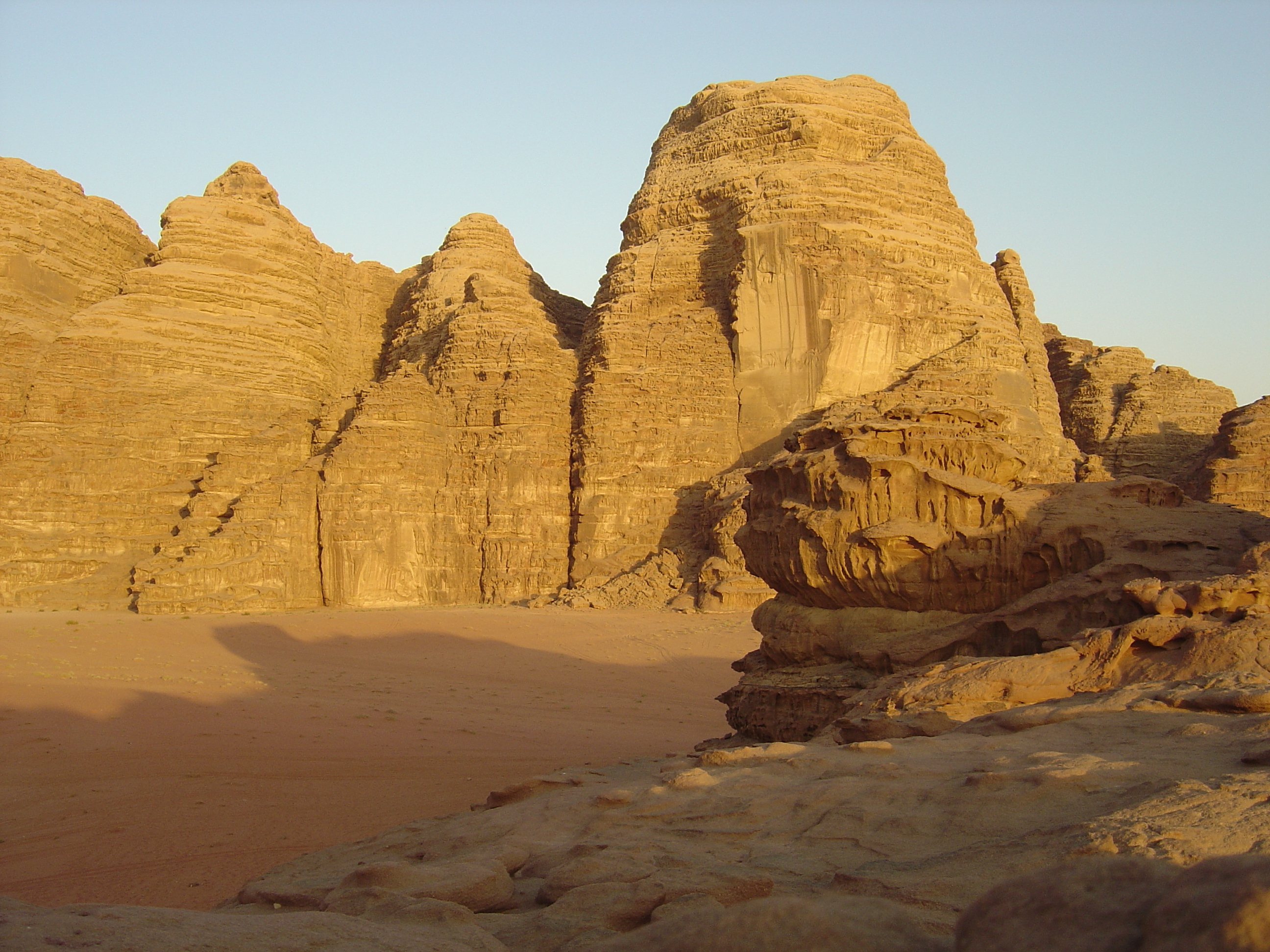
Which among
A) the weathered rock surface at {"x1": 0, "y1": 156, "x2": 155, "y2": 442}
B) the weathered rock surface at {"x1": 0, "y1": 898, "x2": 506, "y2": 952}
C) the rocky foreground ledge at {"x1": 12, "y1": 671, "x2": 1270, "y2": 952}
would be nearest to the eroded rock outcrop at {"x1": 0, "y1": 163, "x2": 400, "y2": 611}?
the weathered rock surface at {"x1": 0, "y1": 156, "x2": 155, "y2": 442}

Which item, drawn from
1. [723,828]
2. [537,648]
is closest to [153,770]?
[723,828]

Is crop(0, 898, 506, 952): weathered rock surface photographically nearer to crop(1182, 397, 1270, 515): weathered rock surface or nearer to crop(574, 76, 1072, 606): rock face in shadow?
crop(574, 76, 1072, 606): rock face in shadow

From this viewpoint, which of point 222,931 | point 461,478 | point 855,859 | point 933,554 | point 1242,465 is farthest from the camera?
point 461,478

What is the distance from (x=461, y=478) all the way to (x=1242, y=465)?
2044 centimetres

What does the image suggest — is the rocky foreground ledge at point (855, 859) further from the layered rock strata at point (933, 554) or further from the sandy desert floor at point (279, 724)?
the layered rock strata at point (933, 554)

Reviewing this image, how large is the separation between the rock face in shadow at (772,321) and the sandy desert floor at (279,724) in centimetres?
746

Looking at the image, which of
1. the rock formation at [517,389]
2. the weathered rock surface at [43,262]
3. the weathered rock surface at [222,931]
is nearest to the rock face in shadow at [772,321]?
the rock formation at [517,389]

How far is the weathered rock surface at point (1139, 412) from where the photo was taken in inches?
1393

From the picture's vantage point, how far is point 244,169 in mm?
36406

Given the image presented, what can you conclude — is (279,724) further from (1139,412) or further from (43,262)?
(1139,412)

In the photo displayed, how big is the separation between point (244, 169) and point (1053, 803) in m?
38.5

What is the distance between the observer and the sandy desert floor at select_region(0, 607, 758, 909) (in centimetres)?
708

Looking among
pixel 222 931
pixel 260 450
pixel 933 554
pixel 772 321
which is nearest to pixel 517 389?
pixel 260 450

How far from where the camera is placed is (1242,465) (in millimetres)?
24328
